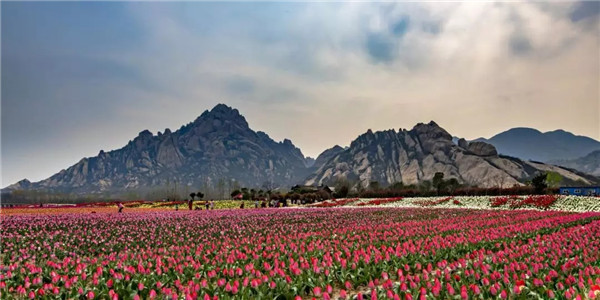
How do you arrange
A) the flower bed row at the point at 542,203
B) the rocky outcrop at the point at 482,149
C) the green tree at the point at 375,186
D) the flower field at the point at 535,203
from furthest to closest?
1. the rocky outcrop at the point at 482,149
2. the green tree at the point at 375,186
3. the flower field at the point at 535,203
4. the flower bed row at the point at 542,203

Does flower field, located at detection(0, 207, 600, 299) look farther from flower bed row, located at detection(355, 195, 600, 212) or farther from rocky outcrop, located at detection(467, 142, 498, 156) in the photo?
rocky outcrop, located at detection(467, 142, 498, 156)

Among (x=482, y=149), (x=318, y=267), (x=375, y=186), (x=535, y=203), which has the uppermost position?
(x=482, y=149)

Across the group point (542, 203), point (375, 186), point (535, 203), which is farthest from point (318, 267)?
point (375, 186)

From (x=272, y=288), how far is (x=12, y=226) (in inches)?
766

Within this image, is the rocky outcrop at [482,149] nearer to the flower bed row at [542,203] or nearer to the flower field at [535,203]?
the flower field at [535,203]

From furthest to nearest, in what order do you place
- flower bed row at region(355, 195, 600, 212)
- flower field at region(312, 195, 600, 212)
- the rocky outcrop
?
the rocky outcrop, flower field at region(312, 195, 600, 212), flower bed row at region(355, 195, 600, 212)

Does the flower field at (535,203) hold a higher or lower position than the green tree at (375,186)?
lower

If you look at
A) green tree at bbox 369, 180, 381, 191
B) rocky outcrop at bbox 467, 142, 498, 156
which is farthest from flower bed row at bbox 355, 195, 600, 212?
rocky outcrop at bbox 467, 142, 498, 156

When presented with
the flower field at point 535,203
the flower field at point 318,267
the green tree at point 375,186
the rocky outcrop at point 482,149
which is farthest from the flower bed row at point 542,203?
the rocky outcrop at point 482,149

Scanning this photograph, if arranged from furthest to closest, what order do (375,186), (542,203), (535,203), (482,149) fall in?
(482,149) → (375,186) → (535,203) → (542,203)

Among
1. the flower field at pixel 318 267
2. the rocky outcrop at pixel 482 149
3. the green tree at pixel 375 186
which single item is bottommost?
the flower field at pixel 318 267

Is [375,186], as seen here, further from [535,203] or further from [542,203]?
[542,203]

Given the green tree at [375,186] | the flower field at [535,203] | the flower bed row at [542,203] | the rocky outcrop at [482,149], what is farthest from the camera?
the rocky outcrop at [482,149]

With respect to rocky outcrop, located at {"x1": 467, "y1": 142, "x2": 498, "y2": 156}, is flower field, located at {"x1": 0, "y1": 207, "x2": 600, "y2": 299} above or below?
below
